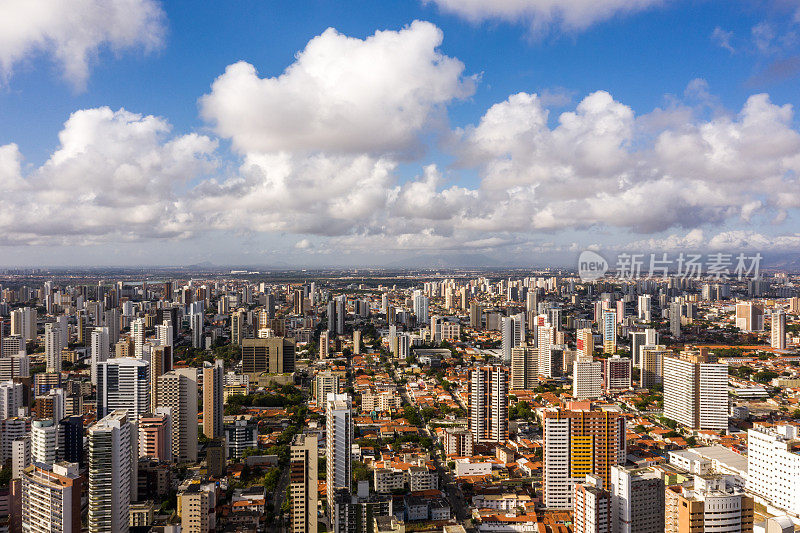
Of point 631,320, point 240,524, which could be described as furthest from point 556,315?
point 240,524

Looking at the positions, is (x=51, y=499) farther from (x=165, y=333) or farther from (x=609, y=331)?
(x=609, y=331)

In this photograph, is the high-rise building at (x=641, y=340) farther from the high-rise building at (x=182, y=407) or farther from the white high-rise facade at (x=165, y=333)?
the white high-rise facade at (x=165, y=333)

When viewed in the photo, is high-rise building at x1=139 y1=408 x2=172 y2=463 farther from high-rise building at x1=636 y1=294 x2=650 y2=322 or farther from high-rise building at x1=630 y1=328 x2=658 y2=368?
high-rise building at x1=636 y1=294 x2=650 y2=322

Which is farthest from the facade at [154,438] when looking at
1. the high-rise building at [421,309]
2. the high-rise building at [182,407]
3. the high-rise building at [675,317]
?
the high-rise building at [421,309]

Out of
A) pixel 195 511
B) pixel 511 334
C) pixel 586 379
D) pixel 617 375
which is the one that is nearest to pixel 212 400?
pixel 195 511

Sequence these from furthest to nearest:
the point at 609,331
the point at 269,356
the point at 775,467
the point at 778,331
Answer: the point at 609,331 → the point at 778,331 → the point at 269,356 → the point at 775,467

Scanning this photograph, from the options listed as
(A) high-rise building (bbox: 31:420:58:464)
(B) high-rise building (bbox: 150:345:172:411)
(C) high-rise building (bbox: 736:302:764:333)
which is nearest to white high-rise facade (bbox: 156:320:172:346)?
(B) high-rise building (bbox: 150:345:172:411)
